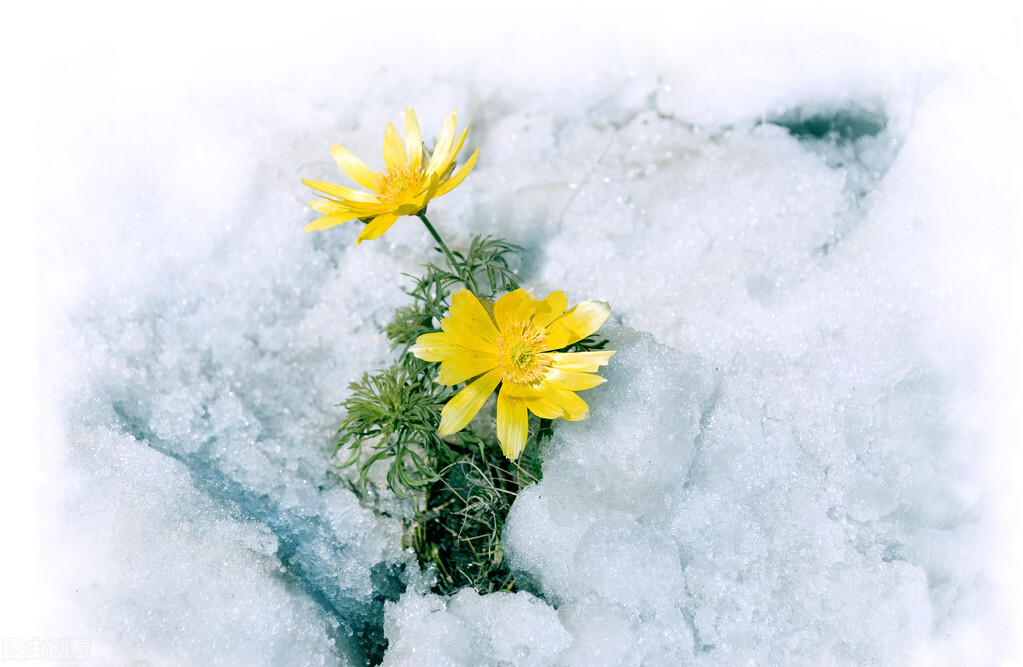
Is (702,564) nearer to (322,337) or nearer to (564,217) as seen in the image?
(564,217)

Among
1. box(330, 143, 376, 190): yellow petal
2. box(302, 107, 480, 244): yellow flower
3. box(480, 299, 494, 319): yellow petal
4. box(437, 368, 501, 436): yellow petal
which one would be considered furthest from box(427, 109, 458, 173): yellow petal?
box(437, 368, 501, 436): yellow petal

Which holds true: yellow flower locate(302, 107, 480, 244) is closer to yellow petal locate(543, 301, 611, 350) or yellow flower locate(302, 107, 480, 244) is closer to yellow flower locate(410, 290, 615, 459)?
yellow flower locate(410, 290, 615, 459)

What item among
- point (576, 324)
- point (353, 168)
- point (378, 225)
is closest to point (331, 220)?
point (378, 225)

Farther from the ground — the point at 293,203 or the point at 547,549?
the point at 293,203

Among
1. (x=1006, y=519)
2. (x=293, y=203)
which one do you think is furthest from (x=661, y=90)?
(x=1006, y=519)

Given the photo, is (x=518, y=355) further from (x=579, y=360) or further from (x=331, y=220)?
(x=331, y=220)

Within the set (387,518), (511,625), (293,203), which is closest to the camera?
(511,625)
